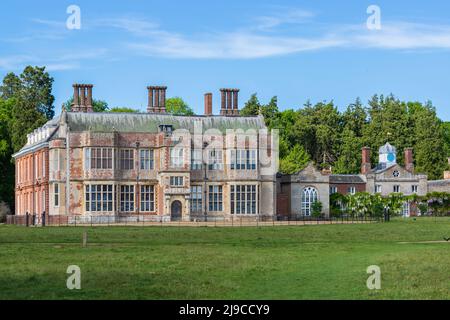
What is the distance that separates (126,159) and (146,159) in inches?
65.6

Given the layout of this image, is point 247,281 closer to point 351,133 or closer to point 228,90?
point 228,90

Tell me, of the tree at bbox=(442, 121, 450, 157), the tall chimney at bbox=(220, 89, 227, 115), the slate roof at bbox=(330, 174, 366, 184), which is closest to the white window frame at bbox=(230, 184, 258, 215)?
the tall chimney at bbox=(220, 89, 227, 115)

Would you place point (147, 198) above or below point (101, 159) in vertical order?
below

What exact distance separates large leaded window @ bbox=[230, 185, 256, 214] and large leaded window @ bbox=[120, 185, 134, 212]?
8.09 metres

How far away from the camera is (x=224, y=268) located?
1134 inches

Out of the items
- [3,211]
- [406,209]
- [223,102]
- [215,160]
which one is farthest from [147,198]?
[406,209]

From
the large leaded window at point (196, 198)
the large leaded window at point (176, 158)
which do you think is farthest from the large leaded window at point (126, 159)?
the large leaded window at point (196, 198)

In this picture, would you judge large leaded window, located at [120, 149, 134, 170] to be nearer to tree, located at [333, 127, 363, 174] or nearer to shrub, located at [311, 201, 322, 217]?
shrub, located at [311, 201, 322, 217]

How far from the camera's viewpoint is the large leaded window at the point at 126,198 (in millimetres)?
79938

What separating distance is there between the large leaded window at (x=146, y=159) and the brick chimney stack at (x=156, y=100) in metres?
5.93

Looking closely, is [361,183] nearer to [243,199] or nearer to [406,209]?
[406,209]

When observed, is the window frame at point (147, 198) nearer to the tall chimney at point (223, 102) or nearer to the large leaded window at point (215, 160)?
the large leaded window at point (215, 160)
